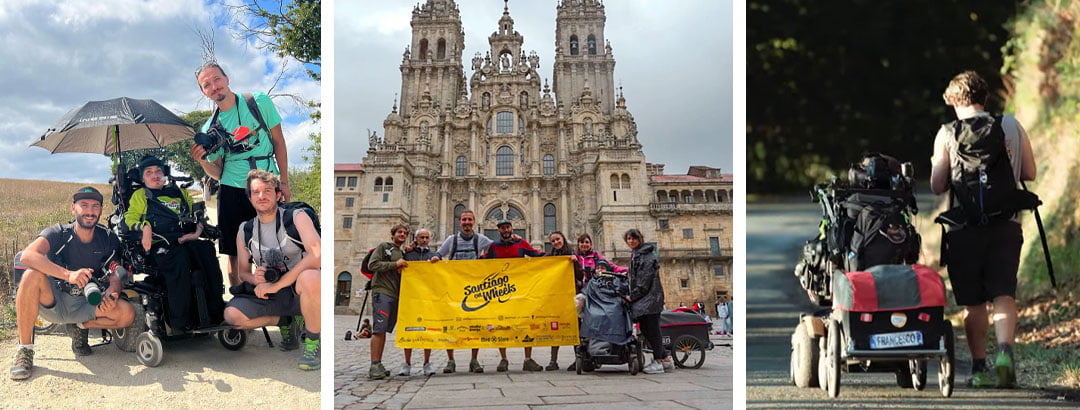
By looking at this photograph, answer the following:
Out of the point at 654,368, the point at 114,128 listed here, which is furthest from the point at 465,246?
the point at 114,128

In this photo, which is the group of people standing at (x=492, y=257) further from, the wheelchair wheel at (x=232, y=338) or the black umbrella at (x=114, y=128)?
the black umbrella at (x=114, y=128)

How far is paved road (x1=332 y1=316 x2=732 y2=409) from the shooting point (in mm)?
3346

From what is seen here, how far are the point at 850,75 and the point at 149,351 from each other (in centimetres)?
474

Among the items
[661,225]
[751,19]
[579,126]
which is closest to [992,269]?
[751,19]

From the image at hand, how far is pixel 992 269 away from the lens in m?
A: 3.49

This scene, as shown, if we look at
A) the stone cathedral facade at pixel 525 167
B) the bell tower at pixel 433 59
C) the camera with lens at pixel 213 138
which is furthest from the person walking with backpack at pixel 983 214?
the bell tower at pixel 433 59

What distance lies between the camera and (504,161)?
25797 mm

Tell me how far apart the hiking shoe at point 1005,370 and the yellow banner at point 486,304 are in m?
2.51

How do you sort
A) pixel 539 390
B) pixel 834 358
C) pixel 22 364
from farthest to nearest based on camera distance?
pixel 22 364, pixel 539 390, pixel 834 358

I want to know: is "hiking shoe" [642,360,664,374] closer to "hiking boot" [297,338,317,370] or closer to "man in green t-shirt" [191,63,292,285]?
"hiking boot" [297,338,317,370]

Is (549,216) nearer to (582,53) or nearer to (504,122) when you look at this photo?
(504,122)

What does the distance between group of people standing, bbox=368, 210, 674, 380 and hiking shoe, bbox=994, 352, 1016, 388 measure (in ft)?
6.32

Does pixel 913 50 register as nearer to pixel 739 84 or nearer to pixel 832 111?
pixel 832 111

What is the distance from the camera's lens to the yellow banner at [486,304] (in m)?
4.57
